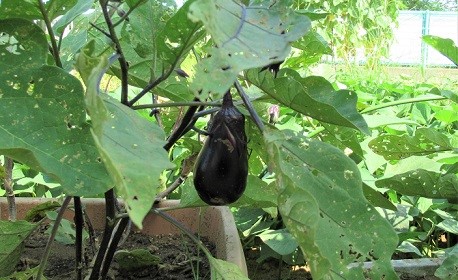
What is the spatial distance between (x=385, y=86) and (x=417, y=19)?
10560 millimetres

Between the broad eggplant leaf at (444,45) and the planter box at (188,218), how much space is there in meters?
0.44

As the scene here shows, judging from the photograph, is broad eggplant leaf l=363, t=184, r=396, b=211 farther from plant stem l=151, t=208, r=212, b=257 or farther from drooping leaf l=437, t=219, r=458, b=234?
drooping leaf l=437, t=219, r=458, b=234

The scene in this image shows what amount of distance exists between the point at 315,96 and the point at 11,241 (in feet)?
1.47

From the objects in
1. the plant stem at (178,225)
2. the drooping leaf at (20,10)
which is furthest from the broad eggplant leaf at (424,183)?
the drooping leaf at (20,10)

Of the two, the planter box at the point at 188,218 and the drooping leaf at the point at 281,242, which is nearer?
the planter box at the point at 188,218

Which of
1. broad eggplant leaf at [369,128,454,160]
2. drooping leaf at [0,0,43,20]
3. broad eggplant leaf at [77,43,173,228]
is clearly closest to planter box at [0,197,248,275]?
broad eggplant leaf at [369,128,454,160]

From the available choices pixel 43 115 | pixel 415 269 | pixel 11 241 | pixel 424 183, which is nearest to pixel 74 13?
pixel 43 115

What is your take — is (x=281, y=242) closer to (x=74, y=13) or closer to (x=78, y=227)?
(x=78, y=227)

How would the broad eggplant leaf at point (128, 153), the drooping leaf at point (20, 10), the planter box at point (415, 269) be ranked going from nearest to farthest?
the broad eggplant leaf at point (128, 153)
the drooping leaf at point (20, 10)
the planter box at point (415, 269)

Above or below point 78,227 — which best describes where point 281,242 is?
below

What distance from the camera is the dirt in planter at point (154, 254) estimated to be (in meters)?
0.99

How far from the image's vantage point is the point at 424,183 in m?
1.04

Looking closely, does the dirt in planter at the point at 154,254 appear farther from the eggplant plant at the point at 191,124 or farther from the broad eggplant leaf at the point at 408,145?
the broad eggplant leaf at the point at 408,145

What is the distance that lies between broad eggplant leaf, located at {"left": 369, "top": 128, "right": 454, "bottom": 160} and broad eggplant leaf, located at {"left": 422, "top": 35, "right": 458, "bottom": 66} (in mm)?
190
